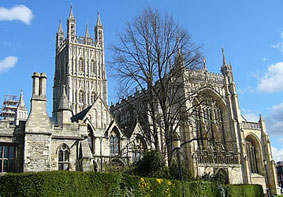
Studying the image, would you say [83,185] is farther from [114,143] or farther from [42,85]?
[114,143]

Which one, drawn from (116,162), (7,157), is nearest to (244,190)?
(116,162)

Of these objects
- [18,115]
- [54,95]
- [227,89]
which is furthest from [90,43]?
[227,89]

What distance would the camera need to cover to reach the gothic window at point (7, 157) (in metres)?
17.7

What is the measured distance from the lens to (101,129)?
1098 inches

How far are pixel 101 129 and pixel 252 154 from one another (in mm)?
21354

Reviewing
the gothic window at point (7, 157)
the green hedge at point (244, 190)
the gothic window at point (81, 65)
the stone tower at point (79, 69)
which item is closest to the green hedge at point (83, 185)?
the green hedge at point (244, 190)

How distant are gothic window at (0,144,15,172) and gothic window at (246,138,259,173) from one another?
29.4 meters

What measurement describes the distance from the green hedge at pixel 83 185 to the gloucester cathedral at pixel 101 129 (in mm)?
4920

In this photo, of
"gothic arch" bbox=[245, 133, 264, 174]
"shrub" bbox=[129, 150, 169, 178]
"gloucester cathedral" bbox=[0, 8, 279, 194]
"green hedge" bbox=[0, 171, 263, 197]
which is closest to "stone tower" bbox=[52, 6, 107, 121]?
"gloucester cathedral" bbox=[0, 8, 279, 194]

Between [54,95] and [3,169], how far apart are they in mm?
47087

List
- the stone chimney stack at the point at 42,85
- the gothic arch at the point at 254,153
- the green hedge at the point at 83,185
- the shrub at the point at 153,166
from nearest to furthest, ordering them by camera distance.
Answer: the green hedge at the point at 83,185, the shrub at the point at 153,166, the stone chimney stack at the point at 42,85, the gothic arch at the point at 254,153

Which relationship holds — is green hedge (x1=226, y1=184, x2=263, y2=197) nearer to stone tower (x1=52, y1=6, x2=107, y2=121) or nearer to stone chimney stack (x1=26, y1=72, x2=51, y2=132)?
stone chimney stack (x1=26, y1=72, x2=51, y2=132)

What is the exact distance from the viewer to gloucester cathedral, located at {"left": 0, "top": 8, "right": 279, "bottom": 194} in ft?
59.9

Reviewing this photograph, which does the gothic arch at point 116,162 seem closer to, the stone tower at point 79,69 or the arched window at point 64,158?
the arched window at point 64,158
